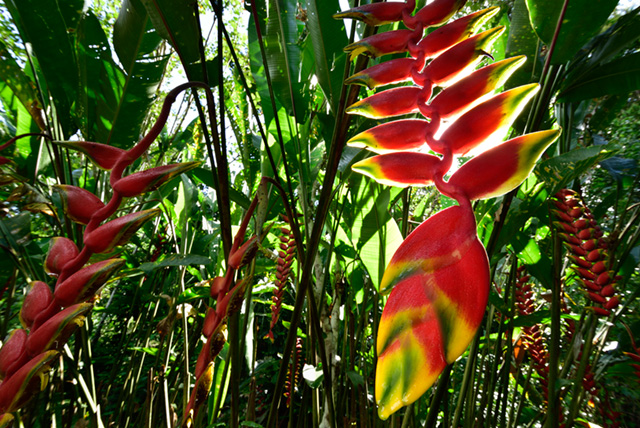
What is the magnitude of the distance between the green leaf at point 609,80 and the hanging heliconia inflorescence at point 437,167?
0.57 m

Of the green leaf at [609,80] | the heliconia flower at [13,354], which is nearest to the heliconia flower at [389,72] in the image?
the heliconia flower at [13,354]

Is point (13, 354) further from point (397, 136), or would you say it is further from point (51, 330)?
point (397, 136)

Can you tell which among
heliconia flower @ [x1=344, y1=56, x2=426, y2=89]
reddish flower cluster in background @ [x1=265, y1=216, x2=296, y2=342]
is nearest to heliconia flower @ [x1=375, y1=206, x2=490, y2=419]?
heliconia flower @ [x1=344, y1=56, x2=426, y2=89]

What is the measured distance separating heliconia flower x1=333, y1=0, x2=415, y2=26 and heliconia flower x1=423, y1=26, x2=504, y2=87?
0.05 meters

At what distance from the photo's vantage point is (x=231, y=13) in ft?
9.23

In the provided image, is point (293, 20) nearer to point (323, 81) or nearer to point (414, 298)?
point (323, 81)

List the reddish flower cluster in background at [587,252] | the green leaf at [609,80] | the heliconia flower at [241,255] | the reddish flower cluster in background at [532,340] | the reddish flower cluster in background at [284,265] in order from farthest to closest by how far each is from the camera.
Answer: the reddish flower cluster in background at [532,340], the reddish flower cluster in background at [284,265], the green leaf at [609,80], the reddish flower cluster in background at [587,252], the heliconia flower at [241,255]

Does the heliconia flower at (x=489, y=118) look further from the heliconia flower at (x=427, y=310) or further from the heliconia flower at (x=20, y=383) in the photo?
the heliconia flower at (x=20, y=383)

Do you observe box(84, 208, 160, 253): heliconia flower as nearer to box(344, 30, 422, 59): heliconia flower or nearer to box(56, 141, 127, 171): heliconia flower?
box(56, 141, 127, 171): heliconia flower

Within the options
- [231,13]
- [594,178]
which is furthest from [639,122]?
[231,13]

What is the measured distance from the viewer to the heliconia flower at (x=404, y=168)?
17 centimetres

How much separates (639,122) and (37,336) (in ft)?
11.2

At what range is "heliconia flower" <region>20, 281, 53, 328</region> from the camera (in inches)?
7.3

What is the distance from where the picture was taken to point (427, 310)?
0.13 m
